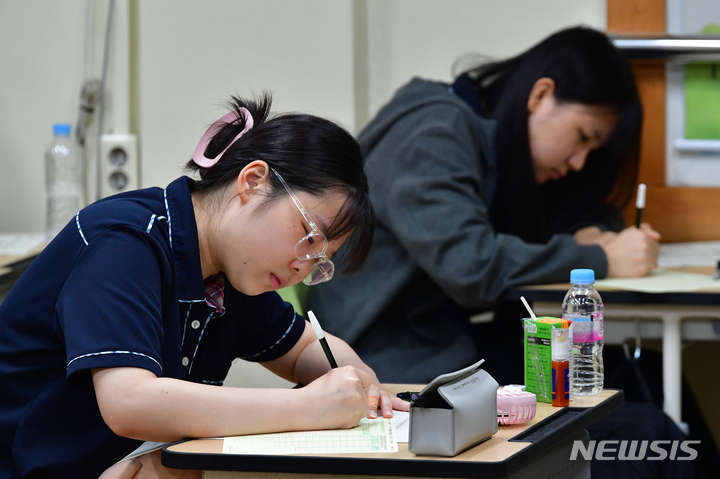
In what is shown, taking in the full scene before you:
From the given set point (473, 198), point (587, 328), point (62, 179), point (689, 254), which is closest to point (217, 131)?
point (587, 328)

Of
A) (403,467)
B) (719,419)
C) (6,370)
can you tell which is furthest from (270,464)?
(719,419)

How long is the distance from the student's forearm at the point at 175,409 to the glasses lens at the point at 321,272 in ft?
0.86

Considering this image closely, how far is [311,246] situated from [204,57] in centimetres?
153

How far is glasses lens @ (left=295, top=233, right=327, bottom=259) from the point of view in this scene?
1.02 metres

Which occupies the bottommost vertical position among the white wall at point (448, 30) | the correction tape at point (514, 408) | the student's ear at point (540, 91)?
the correction tape at point (514, 408)

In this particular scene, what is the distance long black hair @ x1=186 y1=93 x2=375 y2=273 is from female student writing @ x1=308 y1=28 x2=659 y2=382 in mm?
643

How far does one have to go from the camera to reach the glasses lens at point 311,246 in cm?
102

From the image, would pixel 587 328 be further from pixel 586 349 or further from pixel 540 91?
pixel 540 91

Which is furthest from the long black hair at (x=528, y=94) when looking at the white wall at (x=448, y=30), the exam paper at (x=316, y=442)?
the exam paper at (x=316, y=442)

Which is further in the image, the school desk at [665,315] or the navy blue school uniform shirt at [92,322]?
the school desk at [665,315]

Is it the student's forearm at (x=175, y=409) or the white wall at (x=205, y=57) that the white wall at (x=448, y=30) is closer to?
the white wall at (x=205, y=57)

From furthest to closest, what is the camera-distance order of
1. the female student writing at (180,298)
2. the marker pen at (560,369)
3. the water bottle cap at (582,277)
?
the water bottle cap at (582,277) → the marker pen at (560,369) → the female student writing at (180,298)

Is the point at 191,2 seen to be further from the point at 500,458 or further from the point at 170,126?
the point at 500,458

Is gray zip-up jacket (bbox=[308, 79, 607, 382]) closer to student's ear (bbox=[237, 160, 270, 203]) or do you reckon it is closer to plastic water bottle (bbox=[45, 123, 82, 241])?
student's ear (bbox=[237, 160, 270, 203])
